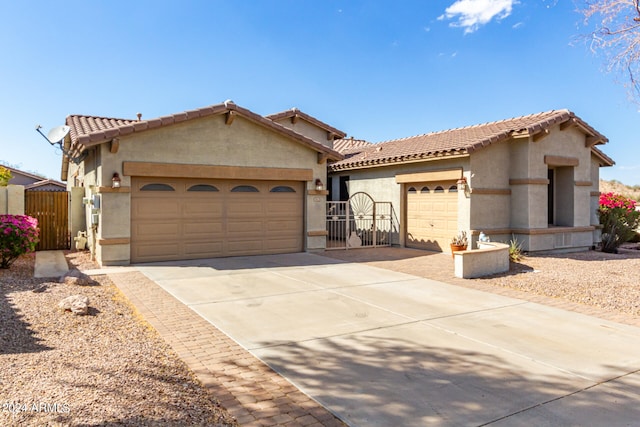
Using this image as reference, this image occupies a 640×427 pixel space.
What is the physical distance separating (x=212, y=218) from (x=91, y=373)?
895cm

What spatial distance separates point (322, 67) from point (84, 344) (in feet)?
56.6

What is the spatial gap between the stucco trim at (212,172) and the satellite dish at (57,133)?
3.50 meters

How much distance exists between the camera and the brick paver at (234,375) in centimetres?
388

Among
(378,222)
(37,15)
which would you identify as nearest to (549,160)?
(378,222)

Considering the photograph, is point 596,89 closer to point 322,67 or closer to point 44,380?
point 322,67

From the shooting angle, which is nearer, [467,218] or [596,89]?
[596,89]

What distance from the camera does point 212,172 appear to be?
42.4 ft

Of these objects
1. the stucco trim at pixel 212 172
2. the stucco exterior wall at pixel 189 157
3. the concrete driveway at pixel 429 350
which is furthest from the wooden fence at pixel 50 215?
the concrete driveway at pixel 429 350

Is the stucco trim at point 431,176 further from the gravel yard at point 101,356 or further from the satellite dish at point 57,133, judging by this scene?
the satellite dish at point 57,133

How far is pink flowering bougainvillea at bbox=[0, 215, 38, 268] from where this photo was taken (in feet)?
33.7

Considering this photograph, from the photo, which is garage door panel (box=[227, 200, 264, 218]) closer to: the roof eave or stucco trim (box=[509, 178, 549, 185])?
the roof eave

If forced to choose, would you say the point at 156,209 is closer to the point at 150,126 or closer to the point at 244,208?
the point at 150,126

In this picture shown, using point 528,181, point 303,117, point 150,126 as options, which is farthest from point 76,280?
point 303,117

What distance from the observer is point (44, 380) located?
13.7ft
